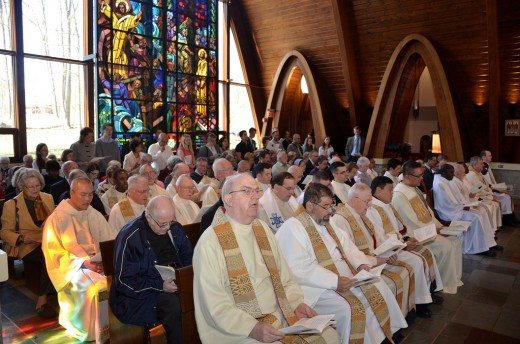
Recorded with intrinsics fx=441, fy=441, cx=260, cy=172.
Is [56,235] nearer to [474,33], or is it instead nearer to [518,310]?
[518,310]

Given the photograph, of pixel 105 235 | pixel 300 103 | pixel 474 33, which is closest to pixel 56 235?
pixel 105 235

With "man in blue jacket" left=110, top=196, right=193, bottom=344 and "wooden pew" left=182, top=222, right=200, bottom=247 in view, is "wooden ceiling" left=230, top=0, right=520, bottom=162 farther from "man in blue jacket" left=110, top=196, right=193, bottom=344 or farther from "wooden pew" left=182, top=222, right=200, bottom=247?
"man in blue jacket" left=110, top=196, right=193, bottom=344

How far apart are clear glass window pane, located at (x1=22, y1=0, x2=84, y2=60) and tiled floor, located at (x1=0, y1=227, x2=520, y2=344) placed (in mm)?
7309

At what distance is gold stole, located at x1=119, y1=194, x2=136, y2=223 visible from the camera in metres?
4.73

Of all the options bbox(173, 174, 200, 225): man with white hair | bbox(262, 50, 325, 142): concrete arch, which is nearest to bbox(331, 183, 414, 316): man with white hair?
bbox(173, 174, 200, 225): man with white hair

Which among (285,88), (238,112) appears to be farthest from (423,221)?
(238,112)

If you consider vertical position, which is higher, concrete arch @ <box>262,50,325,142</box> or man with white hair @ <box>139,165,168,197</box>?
concrete arch @ <box>262,50,325,142</box>

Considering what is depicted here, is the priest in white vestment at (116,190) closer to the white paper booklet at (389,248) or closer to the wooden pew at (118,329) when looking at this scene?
the wooden pew at (118,329)

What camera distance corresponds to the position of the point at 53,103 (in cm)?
1082

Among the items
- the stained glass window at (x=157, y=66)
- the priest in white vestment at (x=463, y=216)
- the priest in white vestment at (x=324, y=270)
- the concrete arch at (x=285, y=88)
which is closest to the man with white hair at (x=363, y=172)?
the priest in white vestment at (x=463, y=216)

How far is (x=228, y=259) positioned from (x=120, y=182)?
128 inches

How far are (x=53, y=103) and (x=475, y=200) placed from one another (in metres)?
9.60

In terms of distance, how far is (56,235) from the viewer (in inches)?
156

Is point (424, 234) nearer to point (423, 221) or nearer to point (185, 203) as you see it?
point (423, 221)
